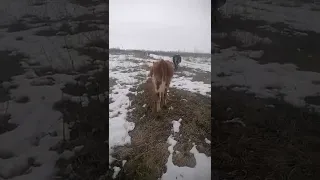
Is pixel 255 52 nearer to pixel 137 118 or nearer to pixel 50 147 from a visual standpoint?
pixel 137 118

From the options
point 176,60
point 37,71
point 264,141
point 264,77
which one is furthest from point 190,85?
point 37,71

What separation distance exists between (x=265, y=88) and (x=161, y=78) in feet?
2.23

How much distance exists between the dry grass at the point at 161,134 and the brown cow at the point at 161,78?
1.8 inches

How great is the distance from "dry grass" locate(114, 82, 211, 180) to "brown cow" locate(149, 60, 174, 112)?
5 centimetres

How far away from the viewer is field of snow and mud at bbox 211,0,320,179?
2.09m

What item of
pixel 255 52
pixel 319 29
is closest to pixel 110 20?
pixel 255 52

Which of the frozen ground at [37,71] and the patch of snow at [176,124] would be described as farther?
the patch of snow at [176,124]

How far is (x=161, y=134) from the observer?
2115 mm

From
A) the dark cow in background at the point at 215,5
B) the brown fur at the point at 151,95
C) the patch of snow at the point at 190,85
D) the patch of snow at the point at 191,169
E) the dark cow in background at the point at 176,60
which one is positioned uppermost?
the dark cow in background at the point at 215,5

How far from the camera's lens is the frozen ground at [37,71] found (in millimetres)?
1991

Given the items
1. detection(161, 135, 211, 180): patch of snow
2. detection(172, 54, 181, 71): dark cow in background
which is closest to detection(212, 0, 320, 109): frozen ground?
detection(172, 54, 181, 71): dark cow in background

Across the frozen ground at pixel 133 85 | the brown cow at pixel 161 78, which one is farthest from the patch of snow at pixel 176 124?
the brown cow at pixel 161 78

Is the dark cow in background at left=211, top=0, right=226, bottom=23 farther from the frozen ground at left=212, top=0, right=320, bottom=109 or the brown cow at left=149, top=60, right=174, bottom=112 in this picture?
the brown cow at left=149, top=60, right=174, bottom=112

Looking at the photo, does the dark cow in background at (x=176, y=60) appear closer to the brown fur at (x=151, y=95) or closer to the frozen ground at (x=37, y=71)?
the brown fur at (x=151, y=95)
